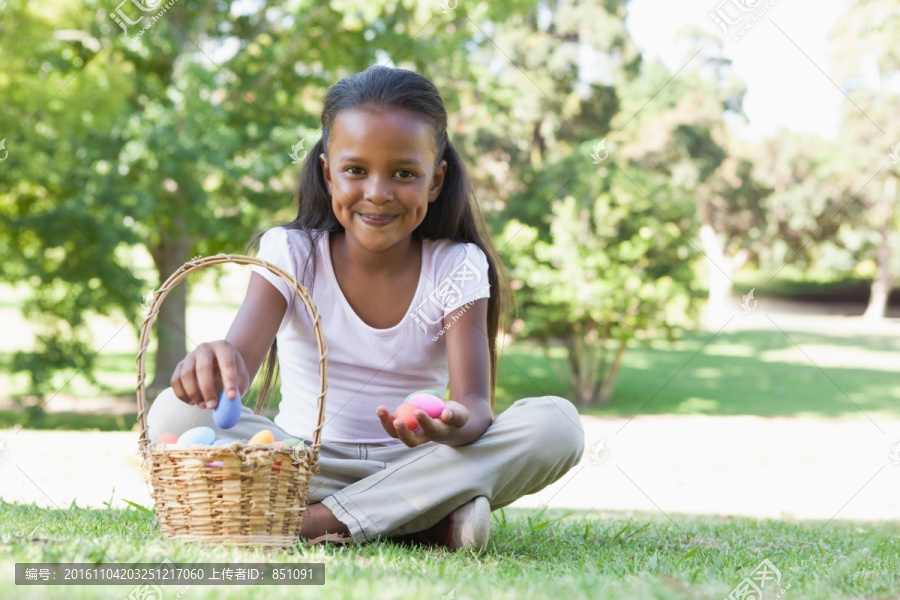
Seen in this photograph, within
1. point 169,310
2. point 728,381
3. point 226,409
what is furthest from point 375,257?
point 728,381

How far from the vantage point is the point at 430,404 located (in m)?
2.62

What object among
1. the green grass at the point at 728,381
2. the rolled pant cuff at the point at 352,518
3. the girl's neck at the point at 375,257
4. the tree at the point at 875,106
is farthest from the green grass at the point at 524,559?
the tree at the point at 875,106

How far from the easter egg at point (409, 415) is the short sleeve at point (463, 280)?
0.51 m

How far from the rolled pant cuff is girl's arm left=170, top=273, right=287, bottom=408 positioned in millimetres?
438

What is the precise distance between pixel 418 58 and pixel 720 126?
43.8 ft

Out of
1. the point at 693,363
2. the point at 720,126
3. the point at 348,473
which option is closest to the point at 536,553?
the point at 348,473

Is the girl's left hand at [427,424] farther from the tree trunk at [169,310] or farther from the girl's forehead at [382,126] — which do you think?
the tree trunk at [169,310]

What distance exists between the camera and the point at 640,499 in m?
6.04

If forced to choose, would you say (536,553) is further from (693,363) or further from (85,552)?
(693,363)

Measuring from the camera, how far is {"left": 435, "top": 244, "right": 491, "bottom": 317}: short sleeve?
3000 mm

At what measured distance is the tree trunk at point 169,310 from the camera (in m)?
10.2

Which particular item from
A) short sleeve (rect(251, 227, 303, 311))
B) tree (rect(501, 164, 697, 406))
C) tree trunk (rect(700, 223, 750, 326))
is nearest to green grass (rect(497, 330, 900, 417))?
tree (rect(501, 164, 697, 406))

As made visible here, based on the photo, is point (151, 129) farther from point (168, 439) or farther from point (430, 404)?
point (430, 404)

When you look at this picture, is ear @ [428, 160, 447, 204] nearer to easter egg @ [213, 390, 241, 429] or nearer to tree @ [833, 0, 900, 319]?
easter egg @ [213, 390, 241, 429]
